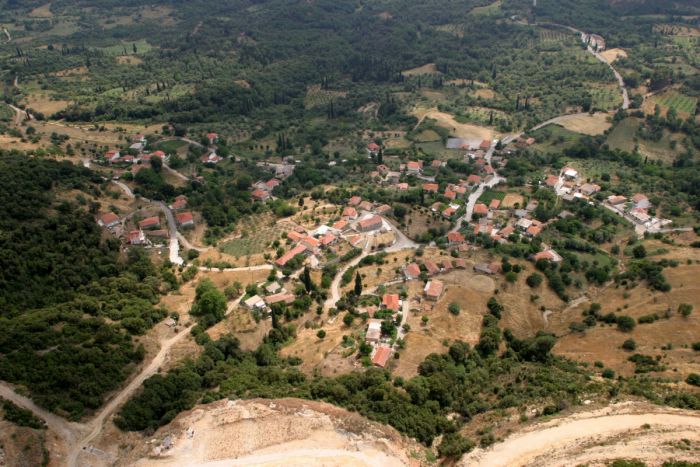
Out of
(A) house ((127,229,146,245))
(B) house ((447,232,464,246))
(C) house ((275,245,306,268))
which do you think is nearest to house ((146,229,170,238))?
(A) house ((127,229,146,245))

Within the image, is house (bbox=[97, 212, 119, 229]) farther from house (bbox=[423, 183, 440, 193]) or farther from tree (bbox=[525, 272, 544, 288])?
tree (bbox=[525, 272, 544, 288])

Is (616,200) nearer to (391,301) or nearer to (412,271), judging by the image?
(412,271)

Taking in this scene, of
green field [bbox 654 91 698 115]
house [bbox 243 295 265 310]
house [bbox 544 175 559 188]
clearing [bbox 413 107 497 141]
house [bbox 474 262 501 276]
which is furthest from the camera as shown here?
green field [bbox 654 91 698 115]

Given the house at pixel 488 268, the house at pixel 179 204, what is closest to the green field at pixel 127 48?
the house at pixel 179 204

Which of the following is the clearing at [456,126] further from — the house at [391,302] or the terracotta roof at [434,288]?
the house at [391,302]

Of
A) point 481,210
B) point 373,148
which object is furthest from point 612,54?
point 481,210

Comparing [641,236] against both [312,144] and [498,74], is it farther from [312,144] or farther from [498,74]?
[498,74]
